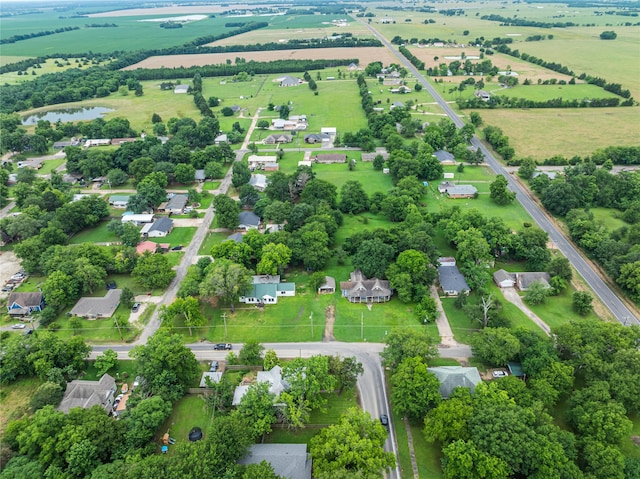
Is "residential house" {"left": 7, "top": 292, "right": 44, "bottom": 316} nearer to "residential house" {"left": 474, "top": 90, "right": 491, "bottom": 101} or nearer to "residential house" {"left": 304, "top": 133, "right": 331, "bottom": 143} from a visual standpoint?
"residential house" {"left": 304, "top": 133, "right": 331, "bottom": 143}

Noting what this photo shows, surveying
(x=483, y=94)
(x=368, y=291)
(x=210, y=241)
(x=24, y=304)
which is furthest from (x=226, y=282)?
(x=483, y=94)

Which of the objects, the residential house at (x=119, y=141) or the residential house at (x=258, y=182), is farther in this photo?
the residential house at (x=119, y=141)

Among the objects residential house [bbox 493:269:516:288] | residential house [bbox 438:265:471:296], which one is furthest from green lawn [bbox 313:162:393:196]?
residential house [bbox 493:269:516:288]

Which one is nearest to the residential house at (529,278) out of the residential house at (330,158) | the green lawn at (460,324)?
the green lawn at (460,324)

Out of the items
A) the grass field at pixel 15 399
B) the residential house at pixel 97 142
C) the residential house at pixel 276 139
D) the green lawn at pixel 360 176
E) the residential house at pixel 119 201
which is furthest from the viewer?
the residential house at pixel 97 142

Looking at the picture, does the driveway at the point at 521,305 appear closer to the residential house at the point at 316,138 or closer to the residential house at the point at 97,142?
the residential house at the point at 316,138

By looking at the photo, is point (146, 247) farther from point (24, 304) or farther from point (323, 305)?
point (323, 305)

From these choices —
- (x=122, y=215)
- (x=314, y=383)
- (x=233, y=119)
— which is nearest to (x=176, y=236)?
(x=122, y=215)

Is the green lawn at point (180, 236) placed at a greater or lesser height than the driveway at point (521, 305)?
lesser
